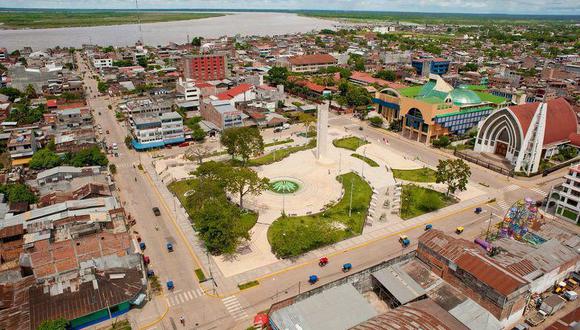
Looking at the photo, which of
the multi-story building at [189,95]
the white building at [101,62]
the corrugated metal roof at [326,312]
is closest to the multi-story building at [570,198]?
the corrugated metal roof at [326,312]

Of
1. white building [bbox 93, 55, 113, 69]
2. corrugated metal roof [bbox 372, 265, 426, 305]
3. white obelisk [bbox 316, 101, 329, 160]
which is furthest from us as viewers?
white building [bbox 93, 55, 113, 69]

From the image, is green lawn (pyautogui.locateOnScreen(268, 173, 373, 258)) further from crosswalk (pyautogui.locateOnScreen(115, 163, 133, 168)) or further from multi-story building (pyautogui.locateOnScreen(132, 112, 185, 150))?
multi-story building (pyautogui.locateOnScreen(132, 112, 185, 150))

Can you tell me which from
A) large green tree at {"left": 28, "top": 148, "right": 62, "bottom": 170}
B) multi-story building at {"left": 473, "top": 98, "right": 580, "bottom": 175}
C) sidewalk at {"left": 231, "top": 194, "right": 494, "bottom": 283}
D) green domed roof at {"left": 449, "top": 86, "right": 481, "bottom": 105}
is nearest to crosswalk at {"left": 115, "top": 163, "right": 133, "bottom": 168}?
large green tree at {"left": 28, "top": 148, "right": 62, "bottom": 170}

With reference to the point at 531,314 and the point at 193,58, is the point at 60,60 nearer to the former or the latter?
the point at 193,58

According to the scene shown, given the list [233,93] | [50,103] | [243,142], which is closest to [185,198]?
[243,142]

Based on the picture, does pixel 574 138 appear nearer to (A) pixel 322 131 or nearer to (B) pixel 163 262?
(A) pixel 322 131
